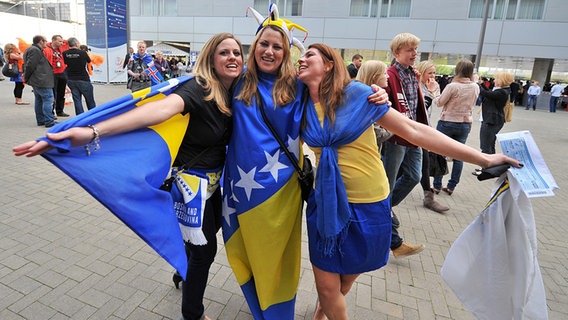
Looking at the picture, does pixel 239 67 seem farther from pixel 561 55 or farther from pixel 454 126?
pixel 561 55

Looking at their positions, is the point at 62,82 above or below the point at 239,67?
below

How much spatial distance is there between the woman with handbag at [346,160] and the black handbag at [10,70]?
11435 mm

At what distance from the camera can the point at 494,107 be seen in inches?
233

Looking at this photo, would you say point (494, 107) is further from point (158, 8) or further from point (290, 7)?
point (158, 8)

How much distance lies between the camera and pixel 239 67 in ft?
7.07

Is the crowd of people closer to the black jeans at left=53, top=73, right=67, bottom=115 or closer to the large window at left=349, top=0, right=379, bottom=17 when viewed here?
the black jeans at left=53, top=73, right=67, bottom=115

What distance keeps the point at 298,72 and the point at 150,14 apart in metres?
30.0

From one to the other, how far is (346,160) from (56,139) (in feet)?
4.51

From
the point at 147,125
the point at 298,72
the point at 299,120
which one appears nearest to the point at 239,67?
the point at 298,72

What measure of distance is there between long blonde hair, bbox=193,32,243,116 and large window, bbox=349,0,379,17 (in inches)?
952

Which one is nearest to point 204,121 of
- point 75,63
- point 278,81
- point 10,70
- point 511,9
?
point 278,81

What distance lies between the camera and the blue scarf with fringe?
1.89 meters

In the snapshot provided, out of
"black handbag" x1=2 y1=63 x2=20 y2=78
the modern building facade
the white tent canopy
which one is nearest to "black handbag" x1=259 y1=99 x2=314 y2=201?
"black handbag" x1=2 y1=63 x2=20 y2=78

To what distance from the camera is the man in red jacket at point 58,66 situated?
9.02m
